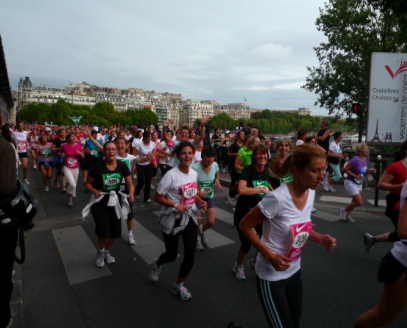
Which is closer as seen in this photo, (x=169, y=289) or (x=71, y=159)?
(x=169, y=289)

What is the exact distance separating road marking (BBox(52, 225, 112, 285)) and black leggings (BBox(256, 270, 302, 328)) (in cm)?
280

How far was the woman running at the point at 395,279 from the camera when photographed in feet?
6.96

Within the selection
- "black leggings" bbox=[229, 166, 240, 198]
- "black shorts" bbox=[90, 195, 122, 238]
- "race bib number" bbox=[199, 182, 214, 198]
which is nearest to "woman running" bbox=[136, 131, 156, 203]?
"black leggings" bbox=[229, 166, 240, 198]

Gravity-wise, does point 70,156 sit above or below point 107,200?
above

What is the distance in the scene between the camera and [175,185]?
372 centimetres

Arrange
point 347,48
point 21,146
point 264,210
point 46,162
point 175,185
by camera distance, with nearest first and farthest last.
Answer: point 264,210 < point 175,185 < point 46,162 < point 21,146 < point 347,48

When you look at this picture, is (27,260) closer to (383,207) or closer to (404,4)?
(383,207)

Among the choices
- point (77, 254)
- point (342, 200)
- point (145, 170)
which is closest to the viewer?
point (77, 254)

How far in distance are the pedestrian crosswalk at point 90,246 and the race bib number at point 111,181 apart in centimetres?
115

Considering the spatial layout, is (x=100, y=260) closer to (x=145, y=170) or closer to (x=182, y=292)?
(x=182, y=292)

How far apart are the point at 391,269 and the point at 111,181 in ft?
11.5

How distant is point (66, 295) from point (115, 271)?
2.47 ft

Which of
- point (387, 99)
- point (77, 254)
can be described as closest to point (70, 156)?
point (77, 254)

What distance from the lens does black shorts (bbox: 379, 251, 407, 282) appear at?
2.18 m
